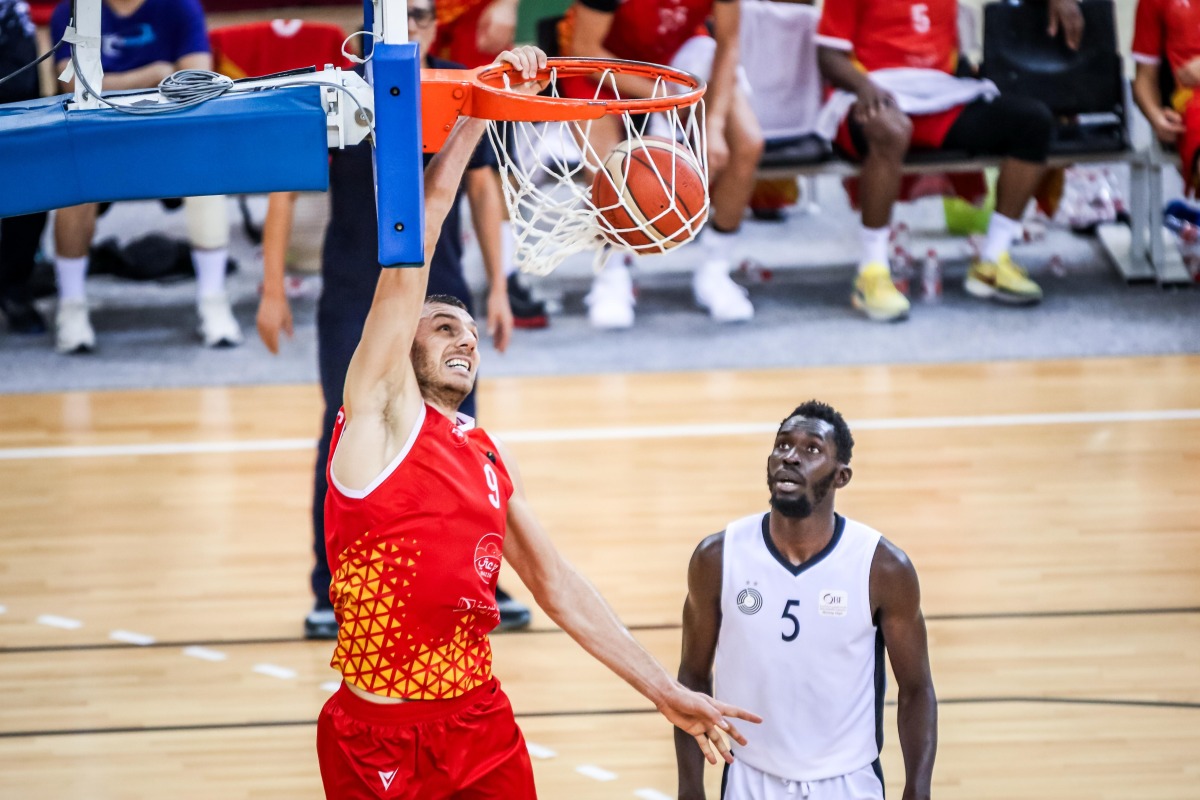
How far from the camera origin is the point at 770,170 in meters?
8.77

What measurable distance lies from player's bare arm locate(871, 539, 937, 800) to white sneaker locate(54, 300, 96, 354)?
19.9ft

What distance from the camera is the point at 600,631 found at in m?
3.53

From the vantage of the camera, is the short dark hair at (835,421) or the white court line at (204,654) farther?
the white court line at (204,654)

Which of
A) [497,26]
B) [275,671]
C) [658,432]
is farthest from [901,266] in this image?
[275,671]

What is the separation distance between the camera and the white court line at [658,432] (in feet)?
23.4

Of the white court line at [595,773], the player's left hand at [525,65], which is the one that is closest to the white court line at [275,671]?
the white court line at [595,773]

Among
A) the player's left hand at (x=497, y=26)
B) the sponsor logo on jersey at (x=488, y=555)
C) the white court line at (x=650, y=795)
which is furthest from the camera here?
the player's left hand at (x=497, y=26)

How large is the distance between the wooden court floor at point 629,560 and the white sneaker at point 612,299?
2.65 feet

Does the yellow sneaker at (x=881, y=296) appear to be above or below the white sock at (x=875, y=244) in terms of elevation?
below

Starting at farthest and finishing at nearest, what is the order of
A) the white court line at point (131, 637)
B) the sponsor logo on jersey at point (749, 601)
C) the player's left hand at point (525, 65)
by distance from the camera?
the white court line at point (131, 637)
the sponsor logo on jersey at point (749, 601)
the player's left hand at point (525, 65)

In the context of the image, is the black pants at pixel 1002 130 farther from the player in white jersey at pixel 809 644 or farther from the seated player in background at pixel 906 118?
the player in white jersey at pixel 809 644

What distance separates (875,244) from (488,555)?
18.4ft

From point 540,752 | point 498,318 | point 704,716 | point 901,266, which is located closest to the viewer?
point 704,716

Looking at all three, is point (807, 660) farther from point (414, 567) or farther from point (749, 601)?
point (414, 567)
